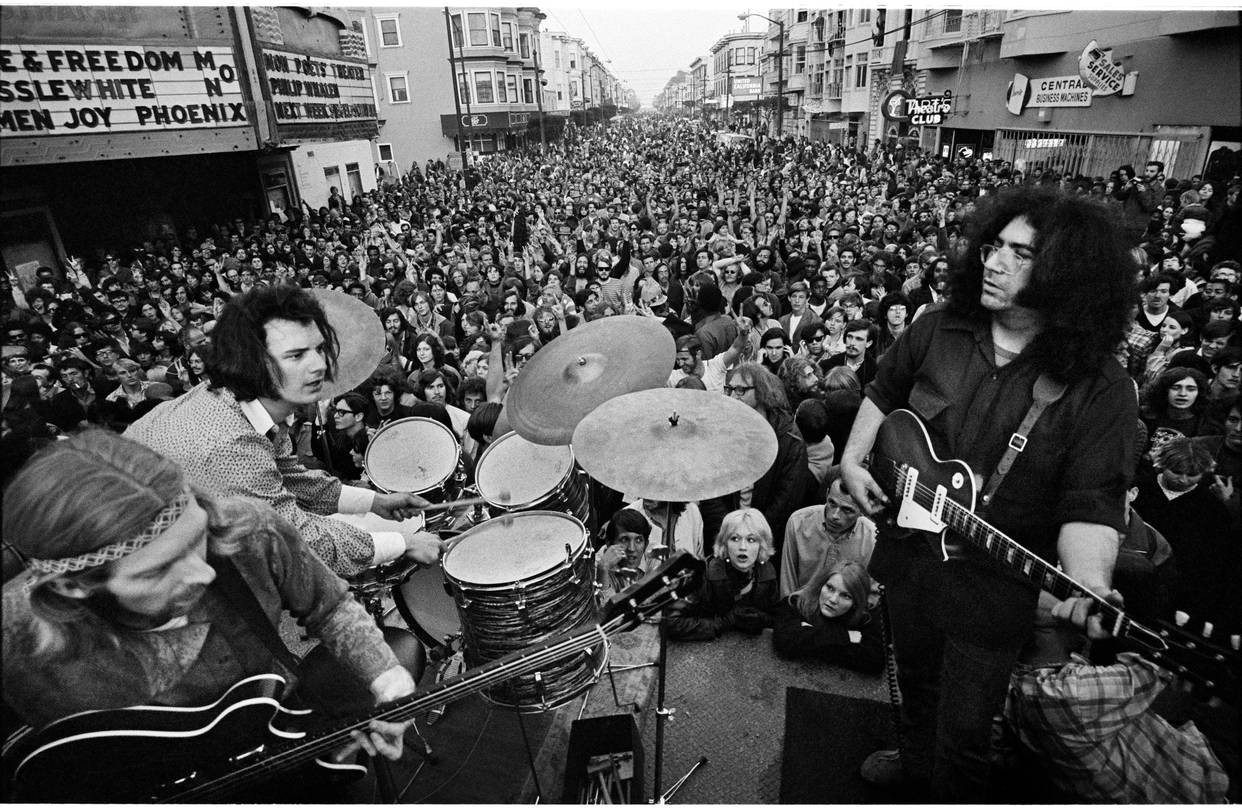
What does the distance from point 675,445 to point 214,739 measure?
77.6 inches

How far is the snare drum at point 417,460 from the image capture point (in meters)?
3.71

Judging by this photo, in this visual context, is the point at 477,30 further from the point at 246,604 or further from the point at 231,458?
the point at 246,604

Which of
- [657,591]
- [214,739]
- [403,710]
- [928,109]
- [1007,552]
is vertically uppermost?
[928,109]

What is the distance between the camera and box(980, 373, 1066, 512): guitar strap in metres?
2.00

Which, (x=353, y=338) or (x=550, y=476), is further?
Result: (x=353, y=338)

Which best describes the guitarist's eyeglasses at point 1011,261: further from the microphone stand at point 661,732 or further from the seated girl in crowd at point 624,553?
the seated girl in crowd at point 624,553

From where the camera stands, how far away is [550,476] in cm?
365

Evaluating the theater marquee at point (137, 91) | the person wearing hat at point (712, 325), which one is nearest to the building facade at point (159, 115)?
the theater marquee at point (137, 91)

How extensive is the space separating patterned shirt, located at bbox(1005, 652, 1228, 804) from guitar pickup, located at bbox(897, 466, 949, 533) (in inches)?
26.5

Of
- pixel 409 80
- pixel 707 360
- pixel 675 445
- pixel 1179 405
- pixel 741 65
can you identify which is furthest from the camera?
pixel 741 65

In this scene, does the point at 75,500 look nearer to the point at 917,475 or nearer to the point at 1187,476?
the point at 917,475

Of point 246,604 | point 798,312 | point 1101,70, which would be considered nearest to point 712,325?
point 798,312

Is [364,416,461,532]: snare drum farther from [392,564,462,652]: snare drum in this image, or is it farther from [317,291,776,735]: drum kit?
[392,564,462,652]: snare drum

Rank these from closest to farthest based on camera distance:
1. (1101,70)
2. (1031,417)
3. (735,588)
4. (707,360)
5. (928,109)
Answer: (1031,417) → (735,588) → (707,360) → (1101,70) → (928,109)
